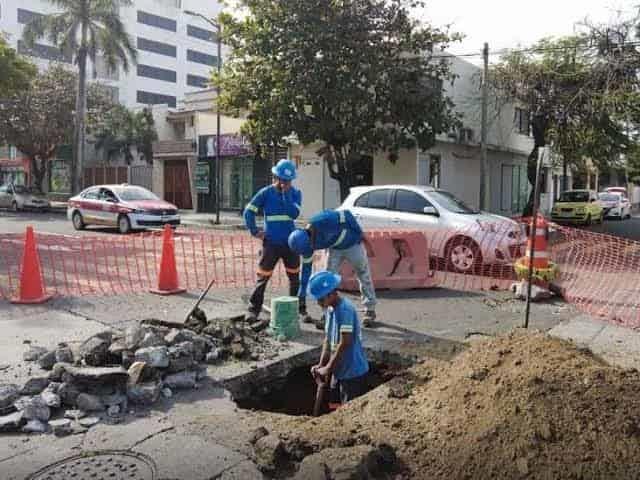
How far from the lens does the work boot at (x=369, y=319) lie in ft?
22.1

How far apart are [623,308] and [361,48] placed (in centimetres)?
1195

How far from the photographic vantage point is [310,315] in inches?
281

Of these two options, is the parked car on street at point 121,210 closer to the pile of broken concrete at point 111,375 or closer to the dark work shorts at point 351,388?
the pile of broken concrete at point 111,375

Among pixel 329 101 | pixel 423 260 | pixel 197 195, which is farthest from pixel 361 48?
pixel 197 195

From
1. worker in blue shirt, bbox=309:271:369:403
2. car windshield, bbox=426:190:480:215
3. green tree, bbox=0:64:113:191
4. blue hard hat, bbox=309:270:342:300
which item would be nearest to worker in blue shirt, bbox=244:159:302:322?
worker in blue shirt, bbox=309:271:369:403

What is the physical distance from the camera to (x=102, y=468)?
11.3ft

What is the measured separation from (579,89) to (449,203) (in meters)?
11.1

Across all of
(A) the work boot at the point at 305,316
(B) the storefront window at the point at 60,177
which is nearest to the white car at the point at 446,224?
(A) the work boot at the point at 305,316

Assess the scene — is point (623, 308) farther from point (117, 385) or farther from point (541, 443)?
point (117, 385)

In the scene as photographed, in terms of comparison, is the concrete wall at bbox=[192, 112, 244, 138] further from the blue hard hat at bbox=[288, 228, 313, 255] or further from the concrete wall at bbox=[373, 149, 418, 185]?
the blue hard hat at bbox=[288, 228, 313, 255]

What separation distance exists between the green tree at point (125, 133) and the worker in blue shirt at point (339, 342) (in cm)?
3371

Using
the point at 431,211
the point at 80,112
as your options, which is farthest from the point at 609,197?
the point at 80,112

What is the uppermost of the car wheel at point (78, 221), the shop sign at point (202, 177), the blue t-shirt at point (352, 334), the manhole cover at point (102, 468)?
the shop sign at point (202, 177)

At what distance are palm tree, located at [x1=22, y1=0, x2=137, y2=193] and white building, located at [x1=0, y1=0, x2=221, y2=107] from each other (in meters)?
32.2
